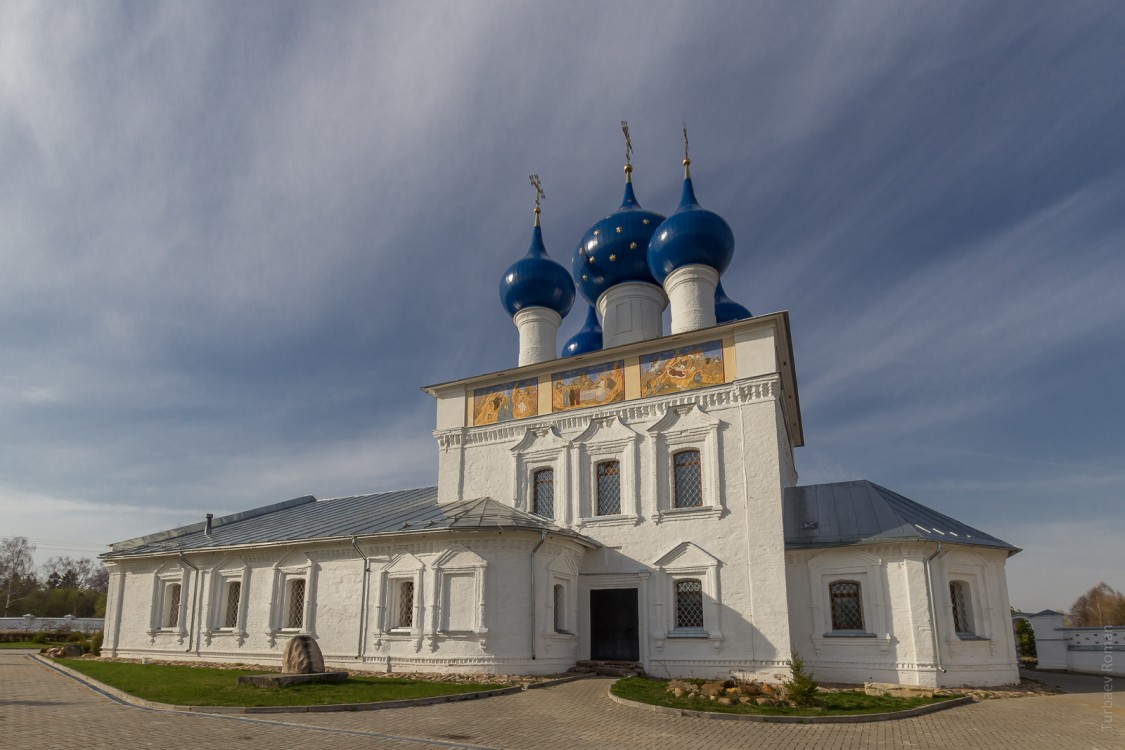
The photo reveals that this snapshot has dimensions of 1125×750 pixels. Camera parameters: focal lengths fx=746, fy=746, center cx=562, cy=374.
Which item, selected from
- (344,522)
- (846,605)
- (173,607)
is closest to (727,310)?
(846,605)

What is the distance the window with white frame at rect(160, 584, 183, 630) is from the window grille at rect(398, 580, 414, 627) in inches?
287

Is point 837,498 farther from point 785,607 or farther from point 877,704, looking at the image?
point 877,704

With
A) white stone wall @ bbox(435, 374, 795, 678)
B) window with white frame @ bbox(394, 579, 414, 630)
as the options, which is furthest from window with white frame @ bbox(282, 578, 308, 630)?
white stone wall @ bbox(435, 374, 795, 678)

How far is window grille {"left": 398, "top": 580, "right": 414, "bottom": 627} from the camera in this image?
51.6 feet

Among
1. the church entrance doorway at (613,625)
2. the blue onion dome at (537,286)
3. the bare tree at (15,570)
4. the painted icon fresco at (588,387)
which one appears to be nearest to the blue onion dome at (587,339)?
the blue onion dome at (537,286)

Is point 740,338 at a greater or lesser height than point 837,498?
greater

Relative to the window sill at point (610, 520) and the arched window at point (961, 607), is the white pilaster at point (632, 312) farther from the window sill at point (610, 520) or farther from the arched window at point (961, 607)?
the arched window at point (961, 607)

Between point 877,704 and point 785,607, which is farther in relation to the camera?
point 785,607

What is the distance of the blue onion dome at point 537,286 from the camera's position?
2111 centimetres

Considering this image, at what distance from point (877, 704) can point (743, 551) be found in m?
4.49

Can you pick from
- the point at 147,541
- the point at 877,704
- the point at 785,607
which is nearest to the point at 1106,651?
the point at 785,607

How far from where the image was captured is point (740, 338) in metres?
16.3

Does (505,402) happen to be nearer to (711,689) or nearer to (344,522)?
(344,522)

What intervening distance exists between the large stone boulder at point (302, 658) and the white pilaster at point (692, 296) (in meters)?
10.7
